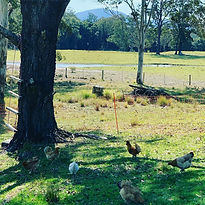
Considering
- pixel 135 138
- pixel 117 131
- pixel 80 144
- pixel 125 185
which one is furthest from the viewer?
pixel 117 131

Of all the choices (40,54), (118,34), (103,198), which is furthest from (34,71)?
(118,34)

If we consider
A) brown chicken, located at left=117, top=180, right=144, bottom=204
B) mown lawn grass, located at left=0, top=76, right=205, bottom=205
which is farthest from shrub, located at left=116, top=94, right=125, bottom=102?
brown chicken, located at left=117, top=180, right=144, bottom=204

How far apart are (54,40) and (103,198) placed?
209 inches

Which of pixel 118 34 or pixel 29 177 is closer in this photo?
pixel 29 177

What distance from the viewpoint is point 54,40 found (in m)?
10.5

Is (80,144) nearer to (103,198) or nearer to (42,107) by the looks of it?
(42,107)

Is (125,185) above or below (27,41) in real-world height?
below

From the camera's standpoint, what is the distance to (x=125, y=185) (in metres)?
6.07

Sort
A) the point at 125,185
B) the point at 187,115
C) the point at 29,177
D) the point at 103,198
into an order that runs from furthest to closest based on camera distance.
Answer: the point at 187,115 < the point at 29,177 < the point at 103,198 < the point at 125,185

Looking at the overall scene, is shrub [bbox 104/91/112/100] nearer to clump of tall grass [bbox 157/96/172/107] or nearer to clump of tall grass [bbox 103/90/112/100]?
clump of tall grass [bbox 103/90/112/100]

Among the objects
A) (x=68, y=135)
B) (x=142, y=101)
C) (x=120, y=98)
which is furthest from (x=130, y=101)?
(x=68, y=135)

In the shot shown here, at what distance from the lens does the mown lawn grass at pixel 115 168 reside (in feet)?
22.5

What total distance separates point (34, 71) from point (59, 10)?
71.9 inches

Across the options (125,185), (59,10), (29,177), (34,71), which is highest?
(59,10)
